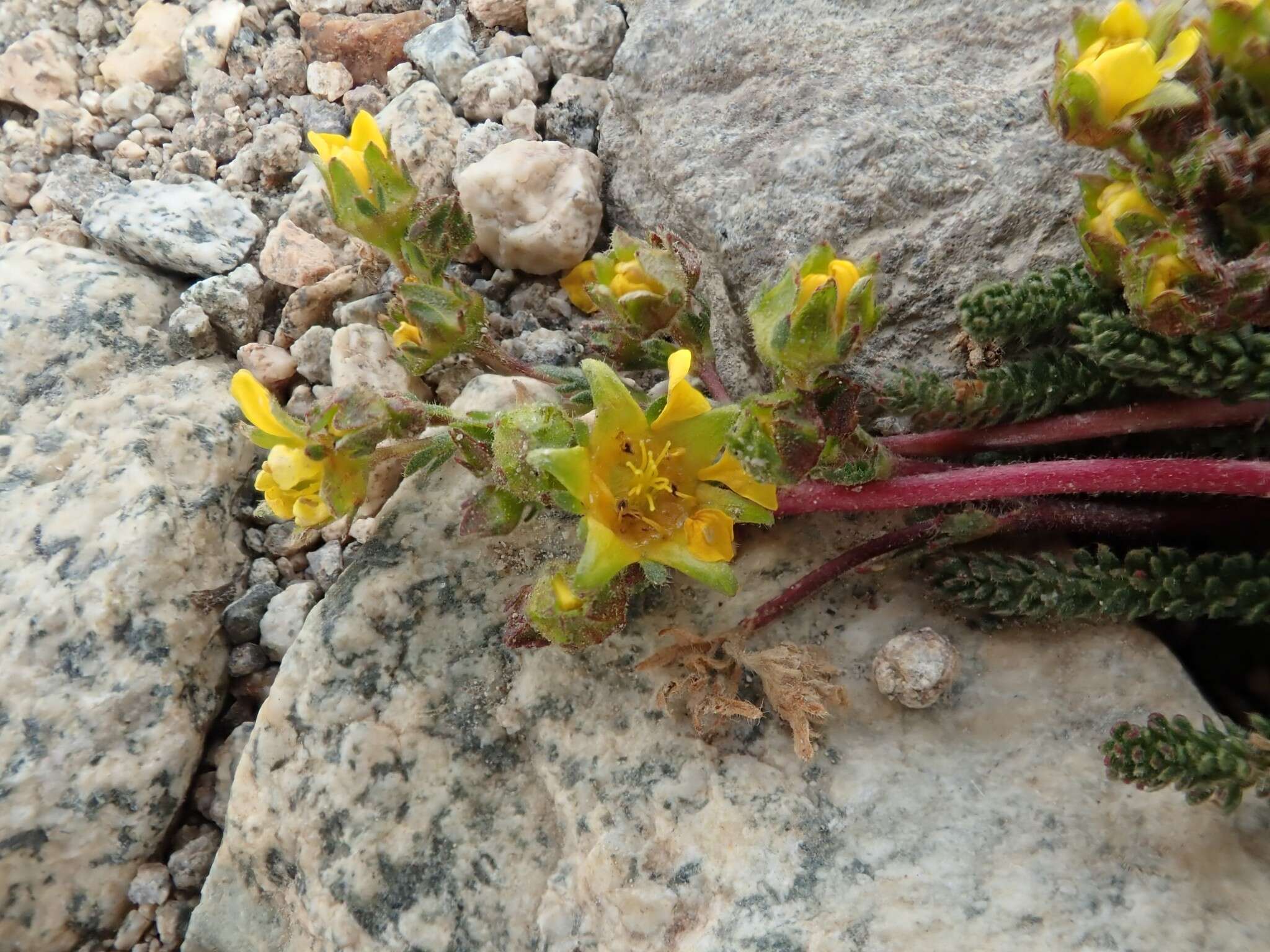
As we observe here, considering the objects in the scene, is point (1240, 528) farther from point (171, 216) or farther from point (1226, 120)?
point (171, 216)

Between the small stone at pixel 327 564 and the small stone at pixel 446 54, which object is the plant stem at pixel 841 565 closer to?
the small stone at pixel 327 564

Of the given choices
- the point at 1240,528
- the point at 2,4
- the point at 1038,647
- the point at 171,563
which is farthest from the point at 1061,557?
the point at 2,4

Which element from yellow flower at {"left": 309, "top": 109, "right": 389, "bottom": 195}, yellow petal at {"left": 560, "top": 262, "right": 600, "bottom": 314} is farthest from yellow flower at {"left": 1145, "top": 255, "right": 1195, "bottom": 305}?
yellow flower at {"left": 309, "top": 109, "right": 389, "bottom": 195}

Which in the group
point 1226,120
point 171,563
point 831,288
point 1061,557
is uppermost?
point 1226,120

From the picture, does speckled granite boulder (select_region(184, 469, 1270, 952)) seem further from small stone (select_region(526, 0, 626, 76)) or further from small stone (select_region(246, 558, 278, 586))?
small stone (select_region(526, 0, 626, 76))

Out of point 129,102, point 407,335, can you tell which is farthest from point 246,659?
point 129,102
